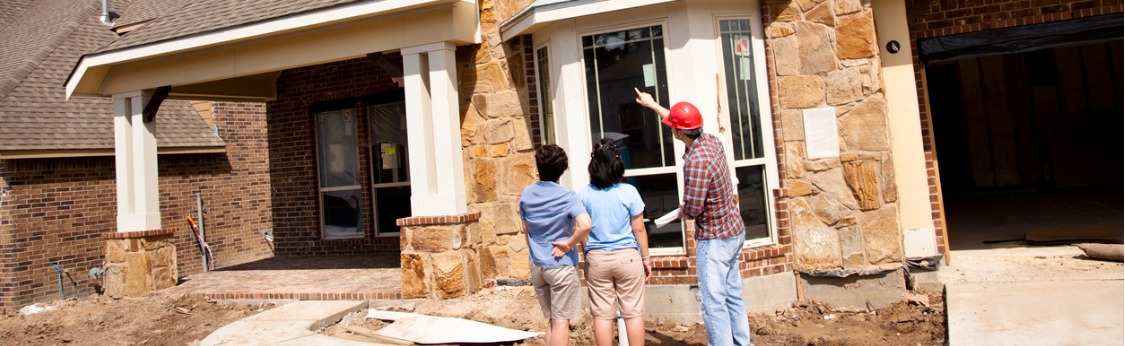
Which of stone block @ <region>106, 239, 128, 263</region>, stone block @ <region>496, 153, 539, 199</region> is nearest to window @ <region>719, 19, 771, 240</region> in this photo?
stone block @ <region>496, 153, 539, 199</region>

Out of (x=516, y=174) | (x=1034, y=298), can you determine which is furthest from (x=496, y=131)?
(x=1034, y=298)

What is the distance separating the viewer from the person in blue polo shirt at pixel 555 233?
4.46 metres

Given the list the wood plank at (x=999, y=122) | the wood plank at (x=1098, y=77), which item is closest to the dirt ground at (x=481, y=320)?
the wood plank at (x=999, y=122)

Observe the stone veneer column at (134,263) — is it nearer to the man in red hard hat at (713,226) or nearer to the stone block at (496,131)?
the stone block at (496,131)

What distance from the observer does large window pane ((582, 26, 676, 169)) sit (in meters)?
6.50

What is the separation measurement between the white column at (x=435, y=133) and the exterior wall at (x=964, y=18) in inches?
171

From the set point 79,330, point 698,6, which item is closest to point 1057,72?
point 698,6

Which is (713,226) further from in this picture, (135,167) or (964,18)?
(135,167)

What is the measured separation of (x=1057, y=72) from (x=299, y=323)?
14.6 metres

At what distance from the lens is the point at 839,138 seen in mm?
6398

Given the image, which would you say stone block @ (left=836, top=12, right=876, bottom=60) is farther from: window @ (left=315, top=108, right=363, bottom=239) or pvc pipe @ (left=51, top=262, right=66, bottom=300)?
pvc pipe @ (left=51, top=262, right=66, bottom=300)

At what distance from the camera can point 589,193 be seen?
15.0 ft

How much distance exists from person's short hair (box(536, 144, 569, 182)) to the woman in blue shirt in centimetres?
20

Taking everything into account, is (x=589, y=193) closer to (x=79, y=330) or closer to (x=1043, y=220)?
(x=79, y=330)
